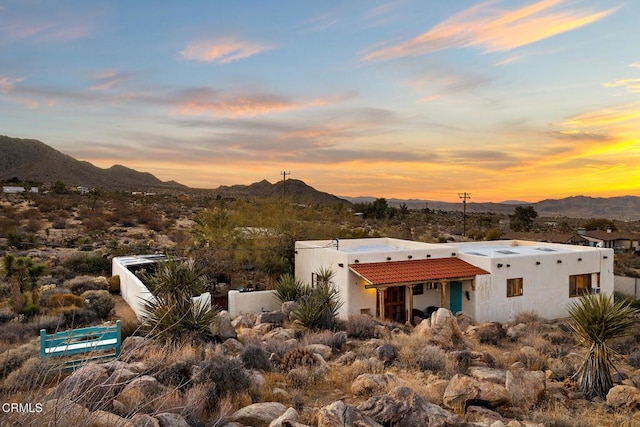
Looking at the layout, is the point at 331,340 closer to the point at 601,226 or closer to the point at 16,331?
the point at 16,331

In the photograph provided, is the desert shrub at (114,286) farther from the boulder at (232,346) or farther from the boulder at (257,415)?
the boulder at (257,415)

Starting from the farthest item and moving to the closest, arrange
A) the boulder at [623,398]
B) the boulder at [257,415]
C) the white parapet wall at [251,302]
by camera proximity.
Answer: the white parapet wall at [251,302] → the boulder at [623,398] → the boulder at [257,415]

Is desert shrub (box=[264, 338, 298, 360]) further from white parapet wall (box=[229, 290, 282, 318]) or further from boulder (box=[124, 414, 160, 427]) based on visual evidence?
white parapet wall (box=[229, 290, 282, 318])

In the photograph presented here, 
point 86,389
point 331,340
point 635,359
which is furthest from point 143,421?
point 635,359

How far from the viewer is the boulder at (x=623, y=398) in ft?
31.4

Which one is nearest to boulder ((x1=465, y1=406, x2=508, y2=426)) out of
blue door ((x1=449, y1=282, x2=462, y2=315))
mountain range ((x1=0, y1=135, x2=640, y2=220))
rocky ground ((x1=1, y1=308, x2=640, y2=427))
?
rocky ground ((x1=1, y1=308, x2=640, y2=427))

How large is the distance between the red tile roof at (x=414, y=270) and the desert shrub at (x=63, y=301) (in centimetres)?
1162

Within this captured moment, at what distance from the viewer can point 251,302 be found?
20.6m

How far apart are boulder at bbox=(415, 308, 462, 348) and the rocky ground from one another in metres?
0.04

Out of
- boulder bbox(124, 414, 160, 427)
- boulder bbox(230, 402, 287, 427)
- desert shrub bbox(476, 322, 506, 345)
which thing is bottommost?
desert shrub bbox(476, 322, 506, 345)

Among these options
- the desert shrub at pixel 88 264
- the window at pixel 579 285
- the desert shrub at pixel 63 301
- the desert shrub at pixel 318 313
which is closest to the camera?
the desert shrub at pixel 318 313

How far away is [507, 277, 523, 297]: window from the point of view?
70.3ft

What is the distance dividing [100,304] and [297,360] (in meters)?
11.1

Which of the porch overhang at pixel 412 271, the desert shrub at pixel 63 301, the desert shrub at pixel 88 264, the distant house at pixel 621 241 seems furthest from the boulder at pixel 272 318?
the distant house at pixel 621 241
